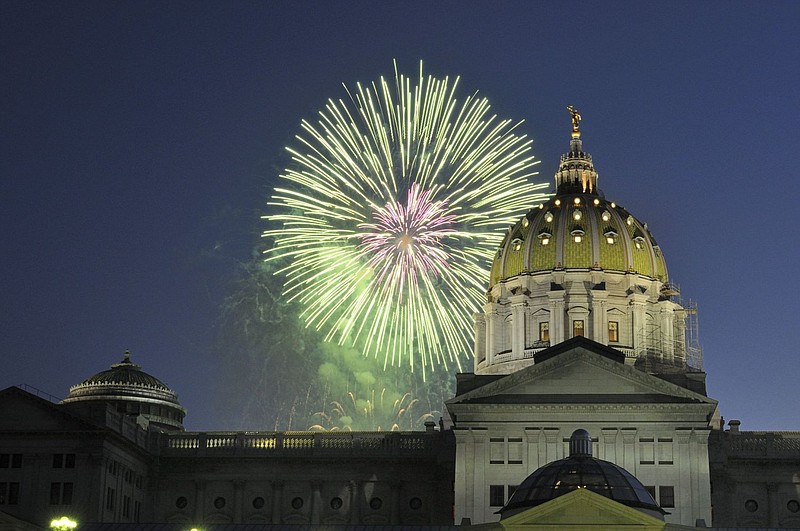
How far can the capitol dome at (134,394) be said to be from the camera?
164m

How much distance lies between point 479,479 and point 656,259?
5173cm

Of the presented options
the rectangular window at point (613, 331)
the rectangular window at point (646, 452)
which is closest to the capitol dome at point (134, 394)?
the rectangular window at point (613, 331)

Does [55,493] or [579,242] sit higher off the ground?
[579,242]

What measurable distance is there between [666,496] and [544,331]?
143ft

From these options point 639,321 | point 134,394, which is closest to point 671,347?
point 639,321

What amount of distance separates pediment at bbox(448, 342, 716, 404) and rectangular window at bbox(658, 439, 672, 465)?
3.30m

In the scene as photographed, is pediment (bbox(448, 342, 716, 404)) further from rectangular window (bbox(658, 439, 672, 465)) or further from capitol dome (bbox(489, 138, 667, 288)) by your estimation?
capitol dome (bbox(489, 138, 667, 288))

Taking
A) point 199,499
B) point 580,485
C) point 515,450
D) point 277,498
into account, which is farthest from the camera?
point 277,498

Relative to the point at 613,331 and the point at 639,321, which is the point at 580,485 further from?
the point at 613,331

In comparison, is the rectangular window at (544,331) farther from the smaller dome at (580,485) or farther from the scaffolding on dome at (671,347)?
the smaller dome at (580,485)

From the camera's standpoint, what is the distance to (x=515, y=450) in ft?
427

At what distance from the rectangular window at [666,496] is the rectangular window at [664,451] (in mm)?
2102

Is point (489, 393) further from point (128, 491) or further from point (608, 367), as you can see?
point (128, 491)

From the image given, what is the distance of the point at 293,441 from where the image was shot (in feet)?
495
